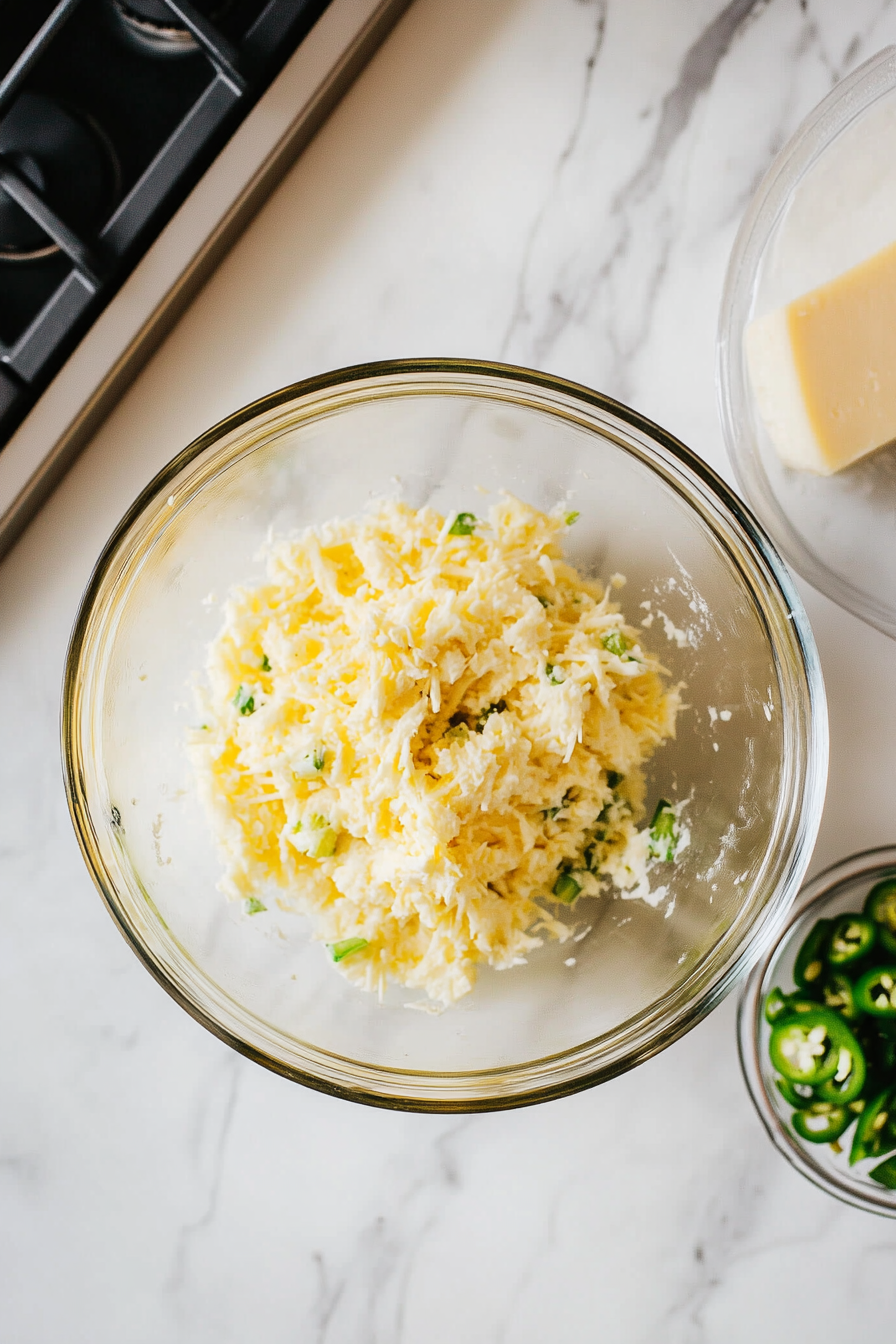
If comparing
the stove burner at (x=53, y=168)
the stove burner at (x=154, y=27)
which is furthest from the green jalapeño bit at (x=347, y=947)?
the stove burner at (x=154, y=27)

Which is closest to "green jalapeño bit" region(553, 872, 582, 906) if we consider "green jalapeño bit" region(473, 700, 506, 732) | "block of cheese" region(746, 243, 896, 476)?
"green jalapeño bit" region(473, 700, 506, 732)

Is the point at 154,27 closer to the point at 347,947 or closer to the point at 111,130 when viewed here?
the point at 111,130

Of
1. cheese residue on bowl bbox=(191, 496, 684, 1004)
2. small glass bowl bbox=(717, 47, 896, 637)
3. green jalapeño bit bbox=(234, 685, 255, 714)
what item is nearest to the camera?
cheese residue on bowl bbox=(191, 496, 684, 1004)

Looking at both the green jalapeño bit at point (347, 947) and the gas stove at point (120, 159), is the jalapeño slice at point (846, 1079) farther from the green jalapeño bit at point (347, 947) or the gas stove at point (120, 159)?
the gas stove at point (120, 159)

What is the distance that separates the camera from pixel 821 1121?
130 centimetres

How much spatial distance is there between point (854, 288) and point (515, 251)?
46cm

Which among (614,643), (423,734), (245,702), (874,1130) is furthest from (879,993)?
(245,702)

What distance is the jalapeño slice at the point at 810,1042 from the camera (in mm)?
1278

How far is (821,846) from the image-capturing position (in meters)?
1.30

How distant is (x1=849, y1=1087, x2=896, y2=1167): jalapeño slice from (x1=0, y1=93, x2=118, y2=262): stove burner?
5.19ft

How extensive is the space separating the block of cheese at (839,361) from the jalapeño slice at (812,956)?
2.12ft

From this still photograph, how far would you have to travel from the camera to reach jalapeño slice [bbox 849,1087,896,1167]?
50.8 inches

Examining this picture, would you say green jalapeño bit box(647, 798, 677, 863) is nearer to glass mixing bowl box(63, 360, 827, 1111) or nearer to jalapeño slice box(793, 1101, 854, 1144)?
glass mixing bowl box(63, 360, 827, 1111)

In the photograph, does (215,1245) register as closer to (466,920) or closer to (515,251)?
(466,920)
